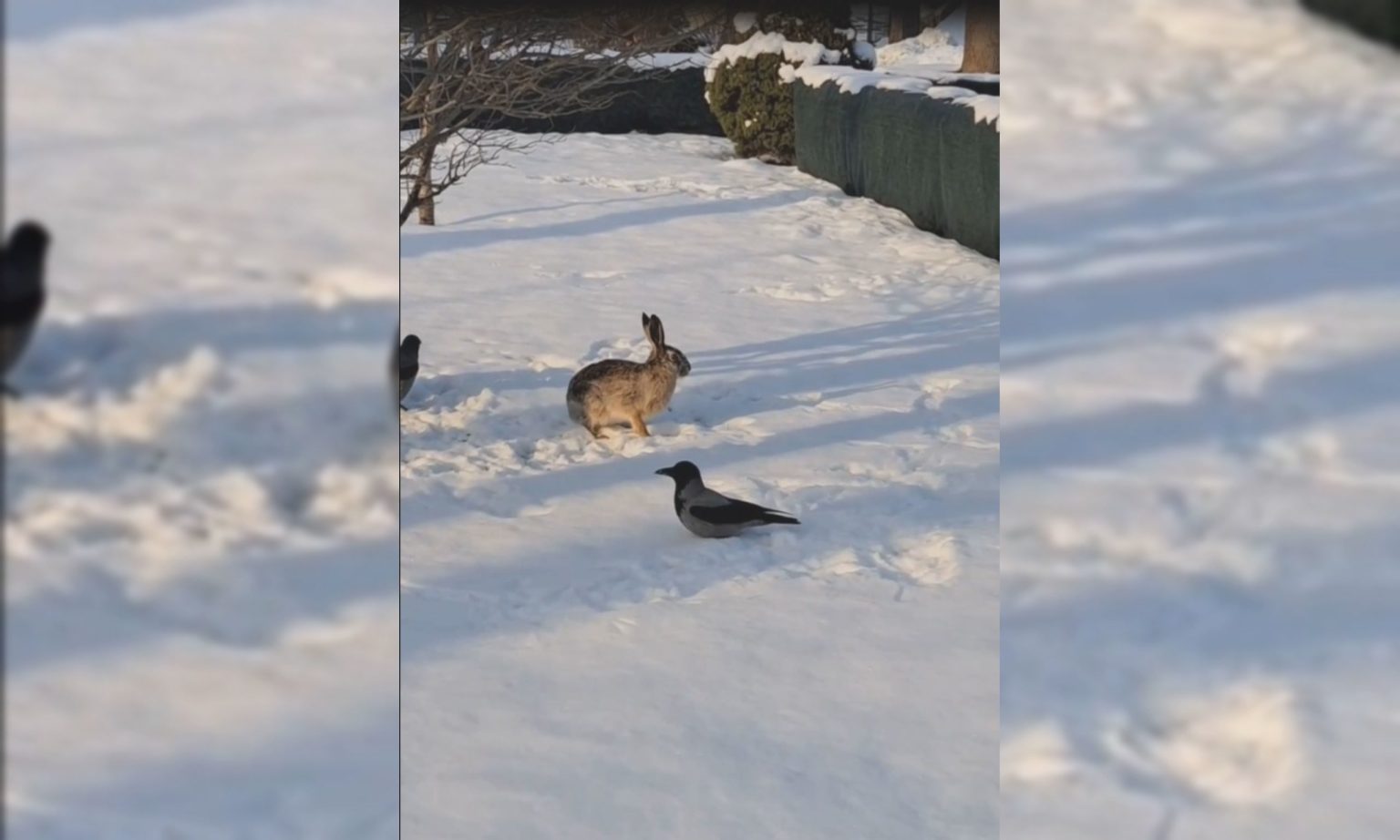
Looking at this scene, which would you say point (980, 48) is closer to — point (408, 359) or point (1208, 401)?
point (408, 359)

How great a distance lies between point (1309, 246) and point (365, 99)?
0.79m

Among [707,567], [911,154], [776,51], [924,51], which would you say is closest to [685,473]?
[707,567]

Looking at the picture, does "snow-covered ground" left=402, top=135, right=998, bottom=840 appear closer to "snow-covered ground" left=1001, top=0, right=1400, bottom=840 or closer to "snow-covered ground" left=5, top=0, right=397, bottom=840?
"snow-covered ground" left=1001, top=0, right=1400, bottom=840

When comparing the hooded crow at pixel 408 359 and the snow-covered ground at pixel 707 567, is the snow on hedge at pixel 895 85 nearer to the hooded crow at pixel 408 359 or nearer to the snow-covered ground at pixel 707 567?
Answer: the snow-covered ground at pixel 707 567

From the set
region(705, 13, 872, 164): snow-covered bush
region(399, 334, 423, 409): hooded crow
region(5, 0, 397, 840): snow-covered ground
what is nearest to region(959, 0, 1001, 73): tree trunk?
region(705, 13, 872, 164): snow-covered bush

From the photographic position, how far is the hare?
12.9 ft

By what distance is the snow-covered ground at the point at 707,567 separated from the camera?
2389 millimetres

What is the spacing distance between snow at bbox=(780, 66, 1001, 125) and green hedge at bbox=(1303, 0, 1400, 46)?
4329 mm

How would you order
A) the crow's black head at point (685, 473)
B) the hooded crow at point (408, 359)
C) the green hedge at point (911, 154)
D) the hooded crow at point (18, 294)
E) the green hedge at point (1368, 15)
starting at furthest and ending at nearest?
the green hedge at point (911, 154) < the hooded crow at point (408, 359) < the crow's black head at point (685, 473) < the green hedge at point (1368, 15) < the hooded crow at point (18, 294)

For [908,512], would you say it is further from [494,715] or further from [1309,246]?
[1309,246]

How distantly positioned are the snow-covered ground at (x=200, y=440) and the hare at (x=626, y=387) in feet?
10.4

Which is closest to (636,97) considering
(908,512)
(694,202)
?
(694,202)

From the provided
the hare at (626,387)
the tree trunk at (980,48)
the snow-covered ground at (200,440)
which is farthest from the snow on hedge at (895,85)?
the snow-covered ground at (200,440)

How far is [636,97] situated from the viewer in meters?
10.2
